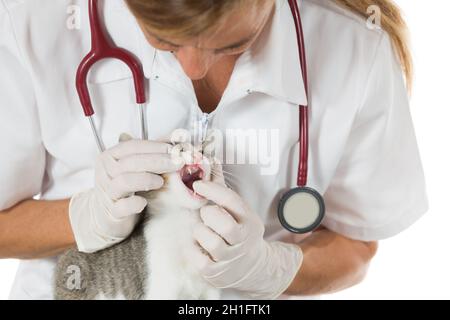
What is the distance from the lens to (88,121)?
1095 millimetres

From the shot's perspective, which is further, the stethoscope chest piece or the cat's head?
the stethoscope chest piece

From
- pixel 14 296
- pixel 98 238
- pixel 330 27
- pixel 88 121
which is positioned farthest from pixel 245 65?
pixel 14 296

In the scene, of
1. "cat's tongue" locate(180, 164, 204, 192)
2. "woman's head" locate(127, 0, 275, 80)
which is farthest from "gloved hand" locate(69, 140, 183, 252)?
"woman's head" locate(127, 0, 275, 80)

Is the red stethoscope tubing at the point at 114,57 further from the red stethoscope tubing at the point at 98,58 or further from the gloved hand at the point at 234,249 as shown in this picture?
the gloved hand at the point at 234,249

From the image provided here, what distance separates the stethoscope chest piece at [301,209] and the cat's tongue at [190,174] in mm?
190

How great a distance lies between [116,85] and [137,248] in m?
0.29

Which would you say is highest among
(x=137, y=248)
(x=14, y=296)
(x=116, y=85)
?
(x=116, y=85)

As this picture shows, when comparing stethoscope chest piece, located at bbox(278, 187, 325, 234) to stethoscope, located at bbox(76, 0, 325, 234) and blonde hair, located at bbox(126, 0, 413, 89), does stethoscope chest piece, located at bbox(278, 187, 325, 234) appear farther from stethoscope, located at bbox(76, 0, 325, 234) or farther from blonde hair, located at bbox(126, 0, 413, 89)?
blonde hair, located at bbox(126, 0, 413, 89)

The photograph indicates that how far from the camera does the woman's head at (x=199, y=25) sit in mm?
754

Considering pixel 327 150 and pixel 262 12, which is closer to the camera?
pixel 262 12

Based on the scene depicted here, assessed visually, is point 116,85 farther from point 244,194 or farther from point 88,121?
point 244,194

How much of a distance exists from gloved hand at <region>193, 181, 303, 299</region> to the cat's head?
19mm

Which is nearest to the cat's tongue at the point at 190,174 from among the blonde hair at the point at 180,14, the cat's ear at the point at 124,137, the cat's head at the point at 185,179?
the cat's head at the point at 185,179

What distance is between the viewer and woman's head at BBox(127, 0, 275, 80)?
75cm
